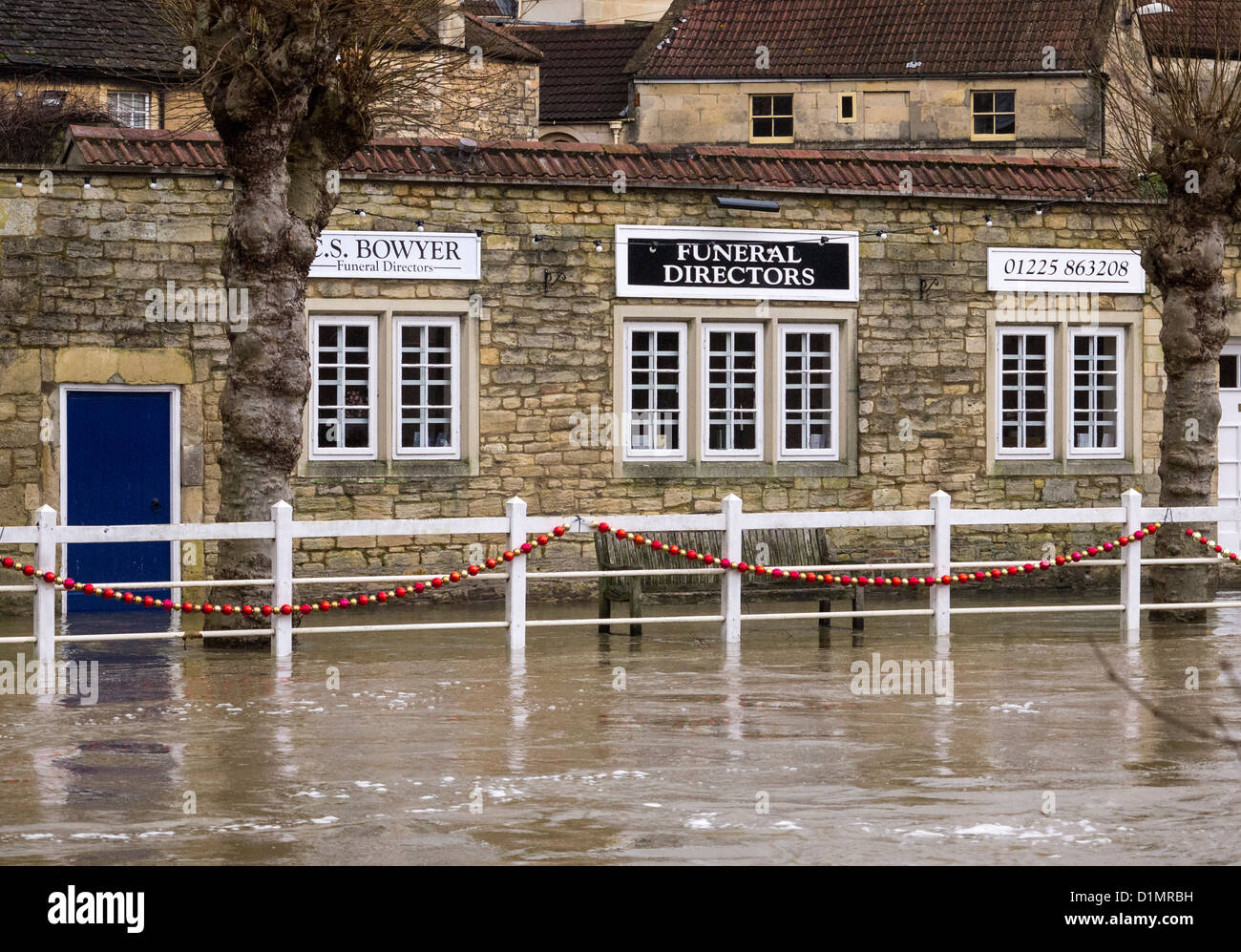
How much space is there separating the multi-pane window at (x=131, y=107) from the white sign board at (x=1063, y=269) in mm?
19102

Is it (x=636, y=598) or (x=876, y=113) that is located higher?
(x=876, y=113)

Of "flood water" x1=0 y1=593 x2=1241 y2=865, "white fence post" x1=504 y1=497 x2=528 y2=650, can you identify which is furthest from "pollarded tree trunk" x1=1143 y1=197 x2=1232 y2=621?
"white fence post" x1=504 y1=497 x2=528 y2=650

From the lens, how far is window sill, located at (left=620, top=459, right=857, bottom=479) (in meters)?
20.5

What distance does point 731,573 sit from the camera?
51.4 ft

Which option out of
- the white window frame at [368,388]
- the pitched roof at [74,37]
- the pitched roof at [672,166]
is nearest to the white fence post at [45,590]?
the pitched roof at [672,166]

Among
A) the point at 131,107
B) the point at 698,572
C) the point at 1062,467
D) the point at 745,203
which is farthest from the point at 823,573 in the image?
the point at 131,107

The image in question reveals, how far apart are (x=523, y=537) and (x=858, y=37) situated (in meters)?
33.8

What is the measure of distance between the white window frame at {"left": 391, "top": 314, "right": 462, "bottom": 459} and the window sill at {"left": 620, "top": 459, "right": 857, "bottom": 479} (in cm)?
174

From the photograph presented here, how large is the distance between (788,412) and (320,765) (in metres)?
12.0

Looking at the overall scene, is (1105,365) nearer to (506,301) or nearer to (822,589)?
(822,589)

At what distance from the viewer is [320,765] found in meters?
9.92

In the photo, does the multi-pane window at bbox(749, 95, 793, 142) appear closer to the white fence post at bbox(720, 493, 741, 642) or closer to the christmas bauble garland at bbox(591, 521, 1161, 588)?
the christmas bauble garland at bbox(591, 521, 1161, 588)

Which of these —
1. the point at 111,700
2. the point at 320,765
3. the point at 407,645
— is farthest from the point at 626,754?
the point at 407,645

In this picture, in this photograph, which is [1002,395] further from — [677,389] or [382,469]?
[382,469]
